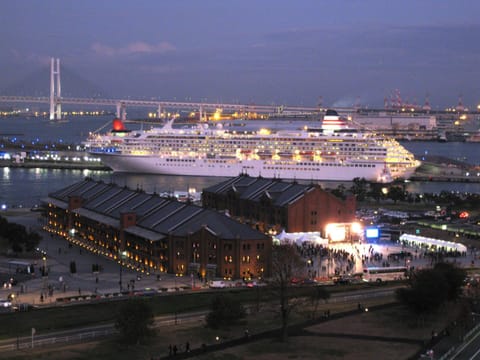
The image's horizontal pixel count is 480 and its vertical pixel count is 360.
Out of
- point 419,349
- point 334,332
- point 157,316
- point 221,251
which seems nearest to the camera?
point 419,349

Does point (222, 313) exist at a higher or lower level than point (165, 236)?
lower

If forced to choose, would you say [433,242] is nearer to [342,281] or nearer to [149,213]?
[342,281]

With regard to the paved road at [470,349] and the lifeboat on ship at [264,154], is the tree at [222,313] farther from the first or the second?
the lifeboat on ship at [264,154]

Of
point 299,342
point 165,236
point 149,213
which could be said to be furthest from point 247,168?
point 299,342

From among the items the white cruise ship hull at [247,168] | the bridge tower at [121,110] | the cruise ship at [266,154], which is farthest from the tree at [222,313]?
the bridge tower at [121,110]

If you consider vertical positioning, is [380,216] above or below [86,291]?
above

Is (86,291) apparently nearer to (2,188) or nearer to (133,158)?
(2,188)

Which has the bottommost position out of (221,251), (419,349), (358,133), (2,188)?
(419,349)

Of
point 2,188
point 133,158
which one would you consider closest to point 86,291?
point 2,188
